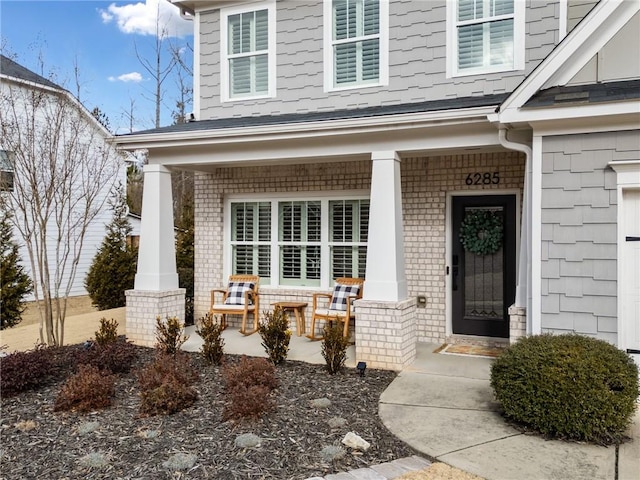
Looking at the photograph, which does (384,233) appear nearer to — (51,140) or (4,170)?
(51,140)

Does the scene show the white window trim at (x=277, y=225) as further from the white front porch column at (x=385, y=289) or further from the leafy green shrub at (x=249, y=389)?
the leafy green shrub at (x=249, y=389)

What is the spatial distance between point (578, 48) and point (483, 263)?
3426 mm

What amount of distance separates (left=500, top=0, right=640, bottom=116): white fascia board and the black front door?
95.8 inches

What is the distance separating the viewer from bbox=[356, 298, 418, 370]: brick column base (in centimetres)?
661

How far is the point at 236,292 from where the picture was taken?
891cm

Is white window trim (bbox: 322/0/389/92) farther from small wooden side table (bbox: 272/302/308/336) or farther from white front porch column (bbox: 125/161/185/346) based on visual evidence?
small wooden side table (bbox: 272/302/308/336)

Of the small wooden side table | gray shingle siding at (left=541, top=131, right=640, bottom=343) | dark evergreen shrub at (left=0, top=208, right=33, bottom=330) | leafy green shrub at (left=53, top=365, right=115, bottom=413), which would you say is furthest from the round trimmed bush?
dark evergreen shrub at (left=0, top=208, right=33, bottom=330)

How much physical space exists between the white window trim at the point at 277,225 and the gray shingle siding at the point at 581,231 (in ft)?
11.5

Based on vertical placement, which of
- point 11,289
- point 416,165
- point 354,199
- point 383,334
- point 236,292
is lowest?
point 383,334

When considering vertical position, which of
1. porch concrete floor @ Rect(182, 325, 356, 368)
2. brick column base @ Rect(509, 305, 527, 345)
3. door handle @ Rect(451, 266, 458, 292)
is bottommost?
porch concrete floor @ Rect(182, 325, 356, 368)

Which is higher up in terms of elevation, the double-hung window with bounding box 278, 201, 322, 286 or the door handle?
the double-hung window with bounding box 278, 201, 322, 286

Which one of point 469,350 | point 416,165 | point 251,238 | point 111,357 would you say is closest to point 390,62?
point 416,165

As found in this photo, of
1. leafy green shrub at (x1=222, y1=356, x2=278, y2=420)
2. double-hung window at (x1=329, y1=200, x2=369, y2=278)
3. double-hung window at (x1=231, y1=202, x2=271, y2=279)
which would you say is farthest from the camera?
double-hung window at (x1=231, y1=202, x2=271, y2=279)

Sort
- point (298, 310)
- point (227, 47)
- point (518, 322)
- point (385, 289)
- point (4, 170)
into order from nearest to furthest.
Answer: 1. point (518, 322)
2. point (385, 289)
3. point (298, 310)
4. point (227, 47)
5. point (4, 170)
